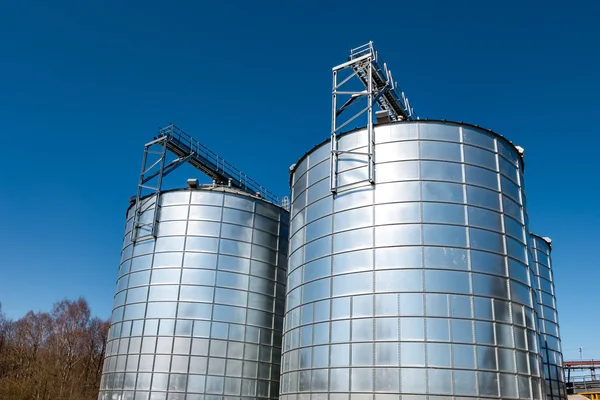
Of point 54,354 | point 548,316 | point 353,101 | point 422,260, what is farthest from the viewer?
point 54,354

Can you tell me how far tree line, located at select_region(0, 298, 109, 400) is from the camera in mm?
39500

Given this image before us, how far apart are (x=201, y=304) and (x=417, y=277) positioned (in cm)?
1320

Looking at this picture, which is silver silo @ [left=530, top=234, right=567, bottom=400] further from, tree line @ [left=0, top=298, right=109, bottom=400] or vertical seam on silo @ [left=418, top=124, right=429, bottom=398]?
tree line @ [left=0, top=298, right=109, bottom=400]

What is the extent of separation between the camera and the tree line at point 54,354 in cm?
3950

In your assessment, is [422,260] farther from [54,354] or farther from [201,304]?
[54,354]

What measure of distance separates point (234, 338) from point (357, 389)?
11.0 meters

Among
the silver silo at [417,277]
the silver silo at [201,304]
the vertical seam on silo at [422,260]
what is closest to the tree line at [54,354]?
the silver silo at [201,304]

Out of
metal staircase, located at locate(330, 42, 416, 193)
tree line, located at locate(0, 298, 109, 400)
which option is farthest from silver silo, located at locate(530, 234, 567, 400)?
tree line, located at locate(0, 298, 109, 400)

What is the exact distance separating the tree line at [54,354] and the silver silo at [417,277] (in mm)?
27134

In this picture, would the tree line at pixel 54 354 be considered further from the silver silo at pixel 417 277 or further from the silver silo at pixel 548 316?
the silver silo at pixel 548 316

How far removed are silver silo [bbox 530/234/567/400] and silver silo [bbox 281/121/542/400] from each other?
1406cm

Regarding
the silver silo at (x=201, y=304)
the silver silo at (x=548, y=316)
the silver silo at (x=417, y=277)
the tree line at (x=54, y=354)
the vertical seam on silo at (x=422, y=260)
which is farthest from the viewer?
the tree line at (x=54, y=354)

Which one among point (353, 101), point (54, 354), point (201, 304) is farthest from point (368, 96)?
point (54, 354)

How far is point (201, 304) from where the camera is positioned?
26984mm
